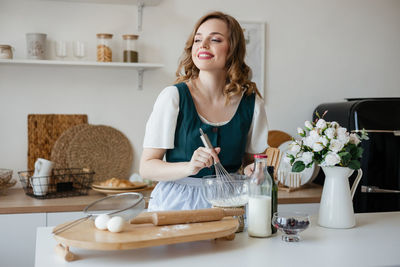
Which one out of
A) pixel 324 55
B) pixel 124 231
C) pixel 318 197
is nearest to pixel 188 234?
pixel 124 231

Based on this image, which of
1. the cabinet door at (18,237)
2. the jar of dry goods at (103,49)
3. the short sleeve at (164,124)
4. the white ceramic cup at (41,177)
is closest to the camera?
the short sleeve at (164,124)

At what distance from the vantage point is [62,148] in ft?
9.72

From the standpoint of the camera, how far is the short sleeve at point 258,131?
6.40 feet

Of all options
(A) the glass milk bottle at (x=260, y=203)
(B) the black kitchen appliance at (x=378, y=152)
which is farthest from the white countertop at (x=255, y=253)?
(B) the black kitchen appliance at (x=378, y=152)

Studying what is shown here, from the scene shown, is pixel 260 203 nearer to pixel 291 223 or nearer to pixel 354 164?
pixel 291 223

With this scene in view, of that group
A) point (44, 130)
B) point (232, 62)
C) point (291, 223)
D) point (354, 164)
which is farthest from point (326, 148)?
point (44, 130)

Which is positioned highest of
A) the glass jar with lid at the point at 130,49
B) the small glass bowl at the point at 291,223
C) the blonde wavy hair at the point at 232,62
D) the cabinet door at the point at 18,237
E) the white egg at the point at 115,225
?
the glass jar with lid at the point at 130,49

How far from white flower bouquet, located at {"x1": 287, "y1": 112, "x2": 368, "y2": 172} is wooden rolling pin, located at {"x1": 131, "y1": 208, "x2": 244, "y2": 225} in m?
0.32

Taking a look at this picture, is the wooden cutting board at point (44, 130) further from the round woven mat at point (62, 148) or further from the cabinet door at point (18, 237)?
the cabinet door at point (18, 237)

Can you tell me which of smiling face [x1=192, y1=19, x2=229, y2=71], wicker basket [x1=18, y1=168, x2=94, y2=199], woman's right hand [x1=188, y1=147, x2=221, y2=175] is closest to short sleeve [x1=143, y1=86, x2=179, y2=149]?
smiling face [x1=192, y1=19, x2=229, y2=71]

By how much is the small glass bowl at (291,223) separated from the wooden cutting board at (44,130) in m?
1.87

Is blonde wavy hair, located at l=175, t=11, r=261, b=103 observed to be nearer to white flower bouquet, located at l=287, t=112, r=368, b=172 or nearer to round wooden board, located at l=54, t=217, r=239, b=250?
white flower bouquet, located at l=287, t=112, r=368, b=172

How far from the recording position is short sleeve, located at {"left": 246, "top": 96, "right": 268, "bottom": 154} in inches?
76.9

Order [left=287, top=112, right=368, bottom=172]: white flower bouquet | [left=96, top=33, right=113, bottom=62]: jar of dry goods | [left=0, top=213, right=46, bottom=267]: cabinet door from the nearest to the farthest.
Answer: [left=287, top=112, right=368, bottom=172]: white flower bouquet → [left=0, top=213, right=46, bottom=267]: cabinet door → [left=96, top=33, right=113, bottom=62]: jar of dry goods
